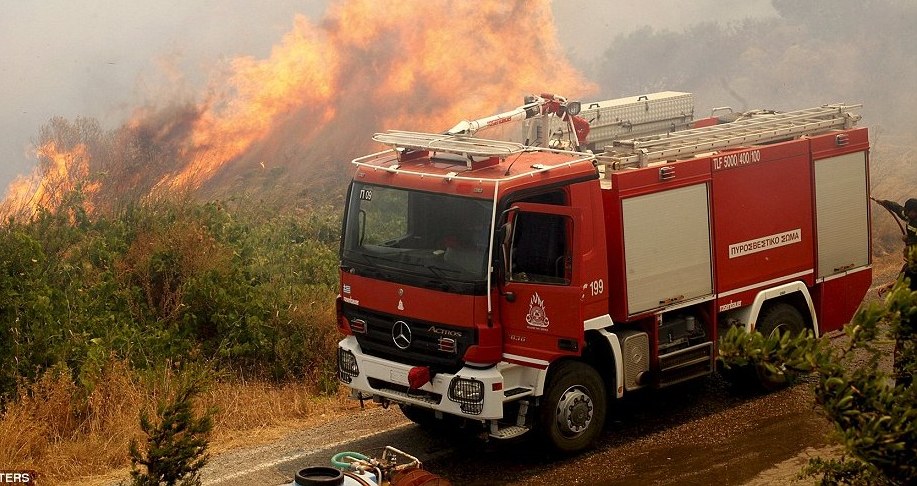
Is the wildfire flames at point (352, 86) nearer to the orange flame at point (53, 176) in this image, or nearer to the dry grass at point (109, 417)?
the orange flame at point (53, 176)

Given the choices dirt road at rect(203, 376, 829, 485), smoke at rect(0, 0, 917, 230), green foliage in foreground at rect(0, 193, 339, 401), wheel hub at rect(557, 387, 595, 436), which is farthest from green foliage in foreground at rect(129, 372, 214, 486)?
smoke at rect(0, 0, 917, 230)

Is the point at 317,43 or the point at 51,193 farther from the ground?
the point at 317,43

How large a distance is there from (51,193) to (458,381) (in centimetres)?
1005

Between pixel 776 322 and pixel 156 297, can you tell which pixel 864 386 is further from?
pixel 156 297

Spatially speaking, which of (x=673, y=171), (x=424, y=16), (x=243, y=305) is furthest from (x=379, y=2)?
(x=673, y=171)

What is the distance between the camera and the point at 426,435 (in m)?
11.1

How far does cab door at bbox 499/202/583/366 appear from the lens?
9711mm

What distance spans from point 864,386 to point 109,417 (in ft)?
25.3

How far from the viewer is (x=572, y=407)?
33.6 ft

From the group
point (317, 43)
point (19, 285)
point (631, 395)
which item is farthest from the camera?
point (317, 43)

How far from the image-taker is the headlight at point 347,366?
10500 millimetres

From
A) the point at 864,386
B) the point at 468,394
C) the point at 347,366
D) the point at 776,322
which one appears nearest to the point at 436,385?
the point at 468,394

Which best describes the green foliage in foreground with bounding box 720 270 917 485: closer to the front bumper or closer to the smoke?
the front bumper

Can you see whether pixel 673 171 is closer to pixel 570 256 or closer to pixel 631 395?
pixel 570 256
